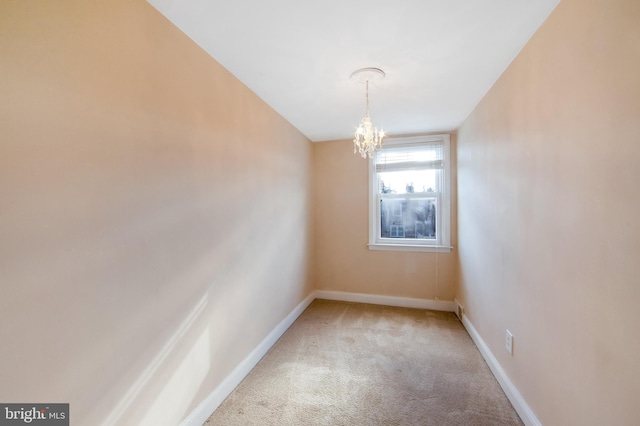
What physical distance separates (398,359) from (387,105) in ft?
7.80

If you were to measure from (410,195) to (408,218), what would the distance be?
12.7 inches

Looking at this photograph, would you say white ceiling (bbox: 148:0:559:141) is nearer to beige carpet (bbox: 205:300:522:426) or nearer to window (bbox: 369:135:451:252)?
window (bbox: 369:135:451:252)

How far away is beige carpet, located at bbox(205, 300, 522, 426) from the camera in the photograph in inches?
66.5

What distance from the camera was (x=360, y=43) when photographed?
162 cm

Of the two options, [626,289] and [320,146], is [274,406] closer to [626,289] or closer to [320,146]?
[626,289]

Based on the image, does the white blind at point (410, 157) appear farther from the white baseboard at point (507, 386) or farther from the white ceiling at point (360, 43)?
the white baseboard at point (507, 386)

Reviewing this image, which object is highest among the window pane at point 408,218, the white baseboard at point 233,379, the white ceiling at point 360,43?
the white ceiling at point 360,43

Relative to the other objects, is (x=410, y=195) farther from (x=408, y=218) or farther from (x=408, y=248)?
(x=408, y=248)

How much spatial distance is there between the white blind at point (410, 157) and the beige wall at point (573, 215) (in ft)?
4.83

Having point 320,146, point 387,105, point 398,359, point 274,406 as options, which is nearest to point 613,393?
point 398,359

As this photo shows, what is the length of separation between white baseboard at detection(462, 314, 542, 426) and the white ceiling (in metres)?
2.21

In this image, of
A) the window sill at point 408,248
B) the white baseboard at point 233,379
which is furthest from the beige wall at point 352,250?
the white baseboard at point 233,379

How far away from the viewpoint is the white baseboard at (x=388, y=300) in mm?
3428

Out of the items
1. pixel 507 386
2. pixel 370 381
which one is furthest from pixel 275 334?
pixel 507 386
